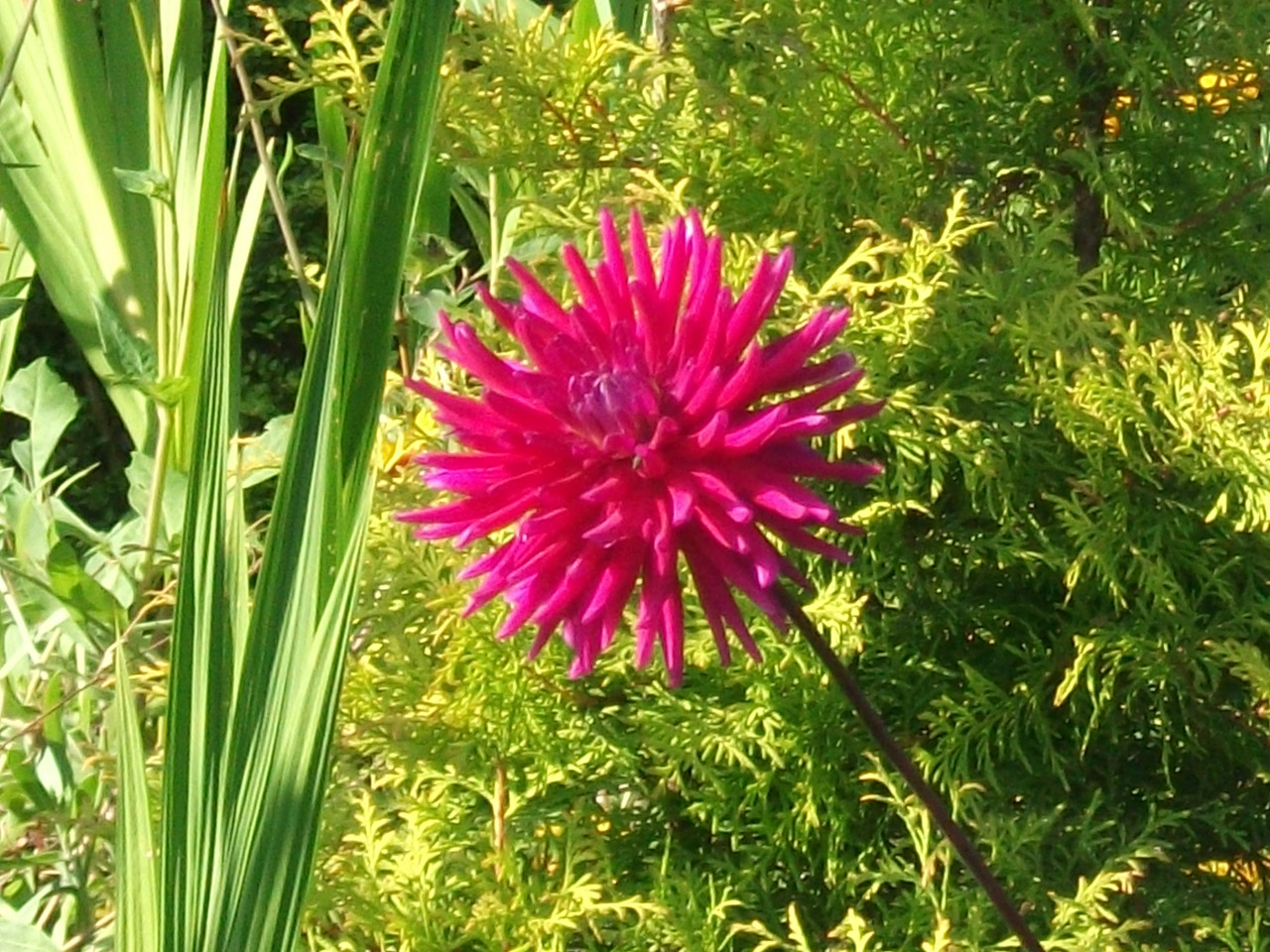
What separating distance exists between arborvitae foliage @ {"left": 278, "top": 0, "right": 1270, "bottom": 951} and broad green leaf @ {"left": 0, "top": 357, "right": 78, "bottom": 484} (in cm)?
39

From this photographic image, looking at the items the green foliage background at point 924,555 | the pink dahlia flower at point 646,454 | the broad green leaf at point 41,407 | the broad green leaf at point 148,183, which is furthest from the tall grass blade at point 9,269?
the pink dahlia flower at point 646,454

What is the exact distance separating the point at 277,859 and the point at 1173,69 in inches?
23.8

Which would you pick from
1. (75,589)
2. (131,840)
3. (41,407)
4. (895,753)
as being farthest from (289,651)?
(41,407)

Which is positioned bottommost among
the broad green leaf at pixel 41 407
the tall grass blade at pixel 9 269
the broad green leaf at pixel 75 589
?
the broad green leaf at pixel 75 589

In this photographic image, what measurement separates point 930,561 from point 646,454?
1.07 ft

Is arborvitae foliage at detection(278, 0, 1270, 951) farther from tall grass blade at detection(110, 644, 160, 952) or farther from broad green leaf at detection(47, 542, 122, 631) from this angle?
broad green leaf at detection(47, 542, 122, 631)

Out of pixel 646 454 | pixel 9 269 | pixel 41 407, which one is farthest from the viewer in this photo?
pixel 9 269

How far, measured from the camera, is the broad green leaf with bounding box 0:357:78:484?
1151mm

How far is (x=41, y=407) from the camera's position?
117 centimetres

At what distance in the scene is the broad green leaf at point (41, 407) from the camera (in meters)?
1.15

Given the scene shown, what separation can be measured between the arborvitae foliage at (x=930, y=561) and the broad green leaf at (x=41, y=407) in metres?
0.39

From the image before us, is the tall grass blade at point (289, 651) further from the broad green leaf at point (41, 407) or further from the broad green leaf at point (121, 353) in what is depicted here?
the broad green leaf at point (41, 407)

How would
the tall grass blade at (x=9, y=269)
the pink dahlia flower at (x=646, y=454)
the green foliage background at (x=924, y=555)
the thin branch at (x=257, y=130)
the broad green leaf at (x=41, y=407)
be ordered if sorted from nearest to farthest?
the pink dahlia flower at (x=646, y=454) < the green foliage background at (x=924, y=555) < the thin branch at (x=257, y=130) < the broad green leaf at (x=41, y=407) < the tall grass blade at (x=9, y=269)

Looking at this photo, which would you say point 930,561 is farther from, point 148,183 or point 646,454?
point 148,183
